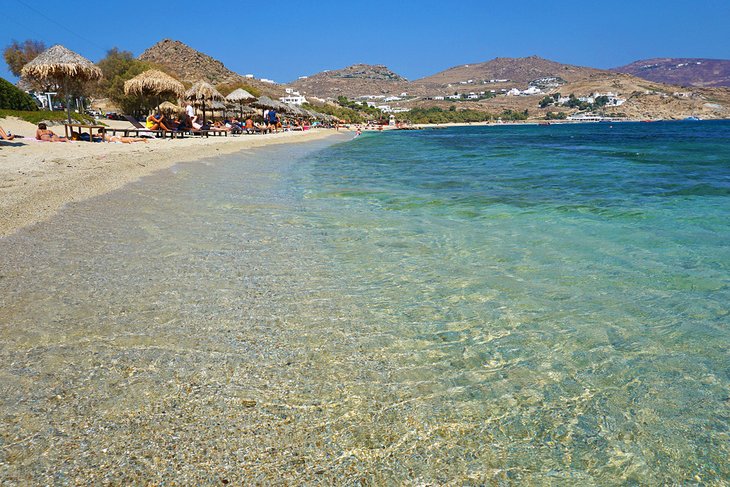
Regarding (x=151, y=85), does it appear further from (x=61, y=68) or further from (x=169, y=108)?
(x=169, y=108)

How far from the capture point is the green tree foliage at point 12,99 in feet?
79.5

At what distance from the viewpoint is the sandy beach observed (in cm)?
617

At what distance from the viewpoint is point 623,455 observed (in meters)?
1.97

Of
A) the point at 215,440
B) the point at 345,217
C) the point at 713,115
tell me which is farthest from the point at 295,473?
the point at 713,115

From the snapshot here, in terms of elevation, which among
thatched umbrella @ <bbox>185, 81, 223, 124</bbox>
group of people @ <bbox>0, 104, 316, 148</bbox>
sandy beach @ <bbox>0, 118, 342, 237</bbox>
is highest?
thatched umbrella @ <bbox>185, 81, 223, 124</bbox>

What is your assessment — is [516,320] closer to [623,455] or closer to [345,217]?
[623,455]

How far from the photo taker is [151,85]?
74.3 feet

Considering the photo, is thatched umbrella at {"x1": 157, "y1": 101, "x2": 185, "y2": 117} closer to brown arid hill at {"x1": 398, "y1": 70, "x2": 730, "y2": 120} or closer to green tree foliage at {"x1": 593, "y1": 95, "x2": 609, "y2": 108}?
brown arid hill at {"x1": 398, "y1": 70, "x2": 730, "y2": 120}

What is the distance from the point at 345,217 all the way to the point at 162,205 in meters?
2.74

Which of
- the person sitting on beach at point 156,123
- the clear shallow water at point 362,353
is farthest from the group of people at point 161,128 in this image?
the clear shallow water at point 362,353

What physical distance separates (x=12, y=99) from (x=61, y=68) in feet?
38.2

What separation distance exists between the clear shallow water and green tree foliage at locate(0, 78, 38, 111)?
24.8m

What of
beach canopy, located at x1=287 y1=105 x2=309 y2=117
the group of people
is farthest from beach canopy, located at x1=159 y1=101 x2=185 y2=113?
beach canopy, located at x1=287 y1=105 x2=309 y2=117

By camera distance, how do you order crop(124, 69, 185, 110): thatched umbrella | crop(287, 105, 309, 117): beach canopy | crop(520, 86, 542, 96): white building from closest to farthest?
crop(124, 69, 185, 110): thatched umbrella → crop(287, 105, 309, 117): beach canopy → crop(520, 86, 542, 96): white building
